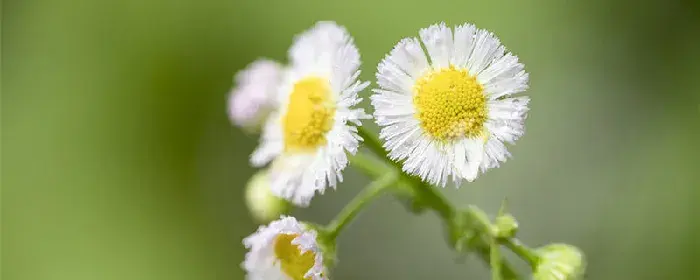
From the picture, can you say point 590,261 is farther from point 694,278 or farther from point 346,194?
point 346,194

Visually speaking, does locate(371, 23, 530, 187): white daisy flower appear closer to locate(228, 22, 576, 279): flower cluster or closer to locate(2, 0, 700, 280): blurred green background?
locate(228, 22, 576, 279): flower cluster

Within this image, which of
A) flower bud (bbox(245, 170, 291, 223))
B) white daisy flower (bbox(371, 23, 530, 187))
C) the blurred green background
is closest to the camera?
white daisy flower (bbox(371, 23, 530, 187))

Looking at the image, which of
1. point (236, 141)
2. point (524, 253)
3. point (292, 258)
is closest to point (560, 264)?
point (524, 253)

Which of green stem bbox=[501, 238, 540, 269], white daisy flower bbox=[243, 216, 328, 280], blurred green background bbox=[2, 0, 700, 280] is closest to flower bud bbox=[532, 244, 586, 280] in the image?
green stem bbox=[501, 238, 540, 269]

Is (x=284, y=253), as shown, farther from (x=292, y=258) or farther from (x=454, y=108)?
(x=454, y=108)

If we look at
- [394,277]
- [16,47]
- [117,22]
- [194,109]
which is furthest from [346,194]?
[16,47]

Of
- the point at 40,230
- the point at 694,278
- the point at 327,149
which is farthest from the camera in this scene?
the point at 40,230

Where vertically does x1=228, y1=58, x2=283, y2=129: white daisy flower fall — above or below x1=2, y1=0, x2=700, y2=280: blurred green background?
below

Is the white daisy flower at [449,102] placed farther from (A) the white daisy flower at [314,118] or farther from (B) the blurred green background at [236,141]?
(B) the blurred green background at [236,141]
